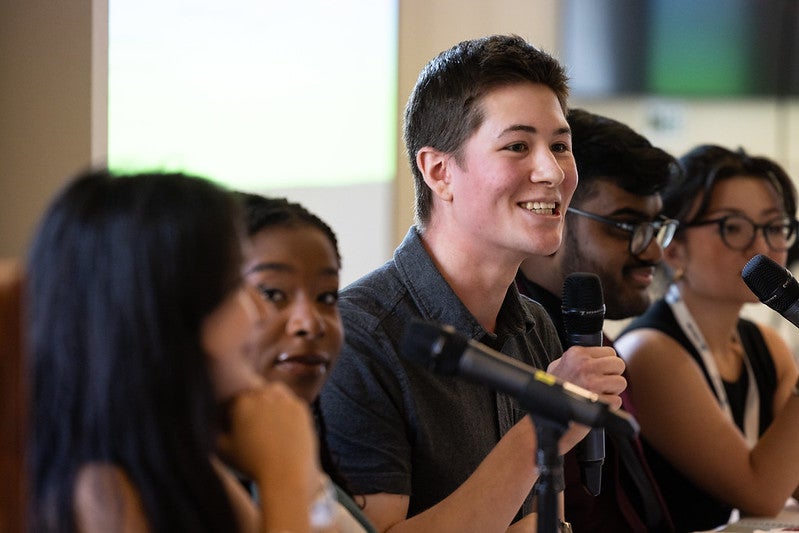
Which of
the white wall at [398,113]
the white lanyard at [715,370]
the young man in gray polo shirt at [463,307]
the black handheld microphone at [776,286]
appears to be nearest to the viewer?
the young man in gray polo shirt at [463,307]

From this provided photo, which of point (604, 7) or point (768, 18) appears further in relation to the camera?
point (768, 18)

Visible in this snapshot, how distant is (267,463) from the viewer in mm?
1057

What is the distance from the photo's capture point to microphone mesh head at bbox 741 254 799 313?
1.76m

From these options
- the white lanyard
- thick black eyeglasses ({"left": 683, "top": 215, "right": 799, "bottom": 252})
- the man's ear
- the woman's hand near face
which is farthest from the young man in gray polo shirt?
thick black eyeglasses ({"left": 683, "top": 215, "right": 799, "bottom": 252})

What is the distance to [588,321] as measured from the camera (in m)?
1.66

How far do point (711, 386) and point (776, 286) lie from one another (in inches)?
34.4

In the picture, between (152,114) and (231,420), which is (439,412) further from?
(152,114)

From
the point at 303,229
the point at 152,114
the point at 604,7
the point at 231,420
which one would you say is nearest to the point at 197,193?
the point at 231,420

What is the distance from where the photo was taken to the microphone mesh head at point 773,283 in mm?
1761

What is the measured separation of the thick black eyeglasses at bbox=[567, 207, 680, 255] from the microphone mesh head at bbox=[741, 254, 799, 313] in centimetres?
62

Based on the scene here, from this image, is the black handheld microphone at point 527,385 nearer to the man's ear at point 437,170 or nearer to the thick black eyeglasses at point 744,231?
the man's ear at point 437,170

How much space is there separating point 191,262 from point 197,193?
0.07 metres

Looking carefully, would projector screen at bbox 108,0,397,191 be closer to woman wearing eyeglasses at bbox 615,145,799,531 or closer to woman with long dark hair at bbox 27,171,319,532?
woman wearing eyeglasses at bbox 615,145,799,531

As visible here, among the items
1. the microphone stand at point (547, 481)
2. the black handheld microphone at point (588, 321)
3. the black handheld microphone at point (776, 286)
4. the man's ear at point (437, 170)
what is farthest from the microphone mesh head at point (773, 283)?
the microphone stand at point (547, 481)
